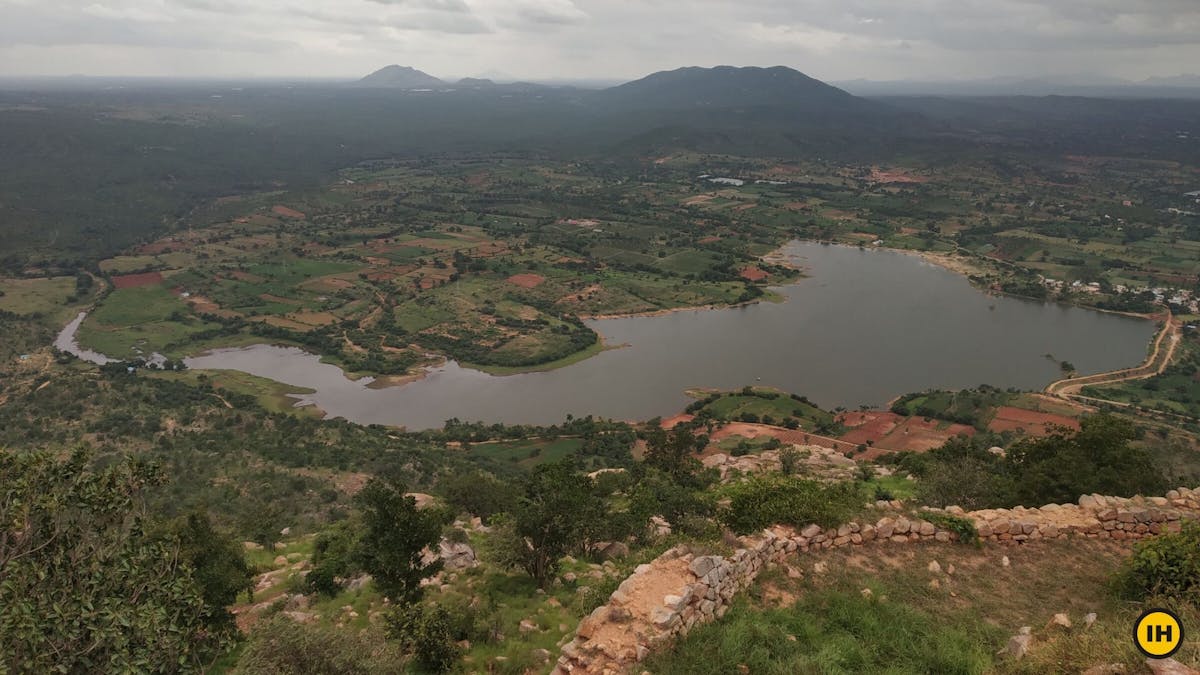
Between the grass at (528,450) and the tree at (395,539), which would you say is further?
the grass at (528,450)

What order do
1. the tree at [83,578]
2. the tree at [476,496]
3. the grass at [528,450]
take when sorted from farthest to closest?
1. the grass at [528,450]
2. the tree at [476,496]
3. the tree at [83,578]

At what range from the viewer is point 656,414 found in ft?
175

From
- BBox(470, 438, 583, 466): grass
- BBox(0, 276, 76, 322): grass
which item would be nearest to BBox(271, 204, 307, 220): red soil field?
BBox(0, 276, 76, 322): grass

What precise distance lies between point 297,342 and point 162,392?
17.1 m

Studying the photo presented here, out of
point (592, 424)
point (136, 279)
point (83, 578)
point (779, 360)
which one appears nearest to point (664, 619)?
point (83, 578)

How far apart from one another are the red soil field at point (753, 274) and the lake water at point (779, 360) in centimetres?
786

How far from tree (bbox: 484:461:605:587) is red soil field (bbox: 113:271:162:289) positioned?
9711 centimetres

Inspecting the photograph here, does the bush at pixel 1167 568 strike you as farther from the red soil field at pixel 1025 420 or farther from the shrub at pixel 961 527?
the red soil field at pixel 1025 420

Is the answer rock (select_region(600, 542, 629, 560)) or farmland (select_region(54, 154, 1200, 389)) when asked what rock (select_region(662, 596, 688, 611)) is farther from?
farmland (select_region(54, 154, 1200, 389))

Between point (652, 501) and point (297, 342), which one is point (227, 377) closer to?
point (297, 342)

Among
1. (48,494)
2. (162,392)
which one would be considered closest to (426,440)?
(162,392)

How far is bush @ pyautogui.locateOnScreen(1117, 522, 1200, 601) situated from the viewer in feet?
33.5

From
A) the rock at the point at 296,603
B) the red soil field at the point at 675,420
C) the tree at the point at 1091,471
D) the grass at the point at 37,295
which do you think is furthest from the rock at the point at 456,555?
the grass at the point at 37,295

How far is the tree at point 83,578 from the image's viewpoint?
25.6ft
